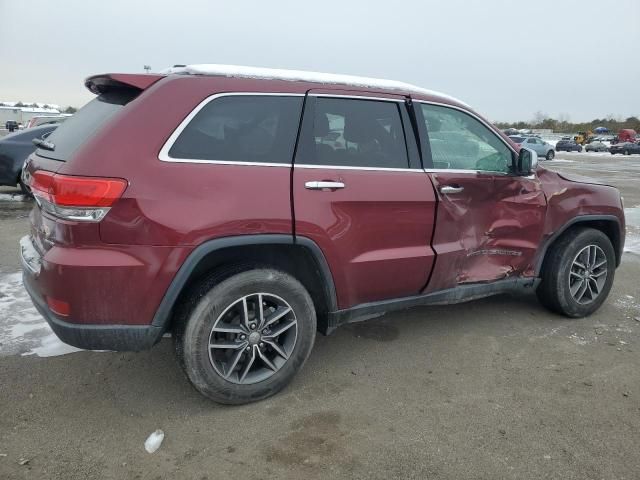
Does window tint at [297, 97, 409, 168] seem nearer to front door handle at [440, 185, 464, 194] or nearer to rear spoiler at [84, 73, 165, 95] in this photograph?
front door handle at [440, 185, 464, 194]

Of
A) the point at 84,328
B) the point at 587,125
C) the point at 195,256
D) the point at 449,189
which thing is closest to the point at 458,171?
the point at 449,189

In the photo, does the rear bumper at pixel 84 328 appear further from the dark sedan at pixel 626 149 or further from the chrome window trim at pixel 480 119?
the dark sedan at pixel 626 149

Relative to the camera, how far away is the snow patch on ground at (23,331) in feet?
11.4

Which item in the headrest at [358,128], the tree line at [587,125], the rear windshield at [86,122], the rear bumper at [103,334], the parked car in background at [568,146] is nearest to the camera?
the rear bumper at [103,334]

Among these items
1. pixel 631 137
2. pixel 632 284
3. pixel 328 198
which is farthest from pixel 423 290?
pixel 631 137

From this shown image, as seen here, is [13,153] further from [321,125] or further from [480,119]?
[480,119]

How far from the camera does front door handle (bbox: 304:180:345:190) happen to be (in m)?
2.81

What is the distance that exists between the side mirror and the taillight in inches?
111

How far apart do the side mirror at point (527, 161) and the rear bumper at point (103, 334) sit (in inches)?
110

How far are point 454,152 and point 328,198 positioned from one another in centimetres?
121

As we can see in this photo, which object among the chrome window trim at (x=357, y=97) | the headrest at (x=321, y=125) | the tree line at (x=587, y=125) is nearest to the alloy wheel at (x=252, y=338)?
the headrest at (x=321, y=125)

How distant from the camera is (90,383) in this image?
3.10 m

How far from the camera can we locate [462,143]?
12.0 feet

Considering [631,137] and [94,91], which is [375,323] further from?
[631,137]
